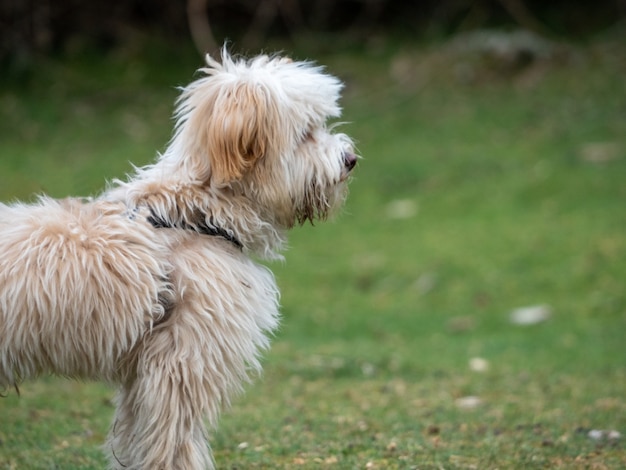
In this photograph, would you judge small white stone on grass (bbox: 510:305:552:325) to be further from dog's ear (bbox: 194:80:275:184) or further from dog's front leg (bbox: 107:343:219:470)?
dog's front leg (bbox: 107:343:219:470)

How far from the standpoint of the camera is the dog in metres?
4.37

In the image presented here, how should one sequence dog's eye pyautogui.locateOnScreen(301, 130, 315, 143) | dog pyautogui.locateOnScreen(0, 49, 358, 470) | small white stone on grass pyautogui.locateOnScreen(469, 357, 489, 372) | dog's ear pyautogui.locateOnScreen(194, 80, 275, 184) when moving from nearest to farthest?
dog pyautogui.locateOnScreen(0, 49, 358, 470) < dog's ear pyautogui.locateOnScreen(194, 80, 275, 184) < dog's eye pyautogui.locateOnScreen(301, 130, 315, 143) < small white stone on grass pyautogui.locateOnScreen(469, 357, 489, 372)

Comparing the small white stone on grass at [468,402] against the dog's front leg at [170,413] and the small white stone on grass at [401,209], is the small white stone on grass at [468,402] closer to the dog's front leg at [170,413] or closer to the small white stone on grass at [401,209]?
the dog's front leg at [170,413]

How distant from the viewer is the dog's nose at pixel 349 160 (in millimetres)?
4969

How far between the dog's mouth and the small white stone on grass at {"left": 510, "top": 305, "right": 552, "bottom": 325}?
640 cm

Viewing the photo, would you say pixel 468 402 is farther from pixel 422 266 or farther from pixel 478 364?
pixel 422 266

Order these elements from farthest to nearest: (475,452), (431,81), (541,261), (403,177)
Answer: (431,81) → (403,177) → (541,261) → (475,452)

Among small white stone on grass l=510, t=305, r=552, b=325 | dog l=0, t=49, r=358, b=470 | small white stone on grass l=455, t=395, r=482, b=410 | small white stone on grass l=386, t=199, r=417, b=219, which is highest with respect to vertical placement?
Result: small white stone on grass l=386, t=199, r=417, b=219

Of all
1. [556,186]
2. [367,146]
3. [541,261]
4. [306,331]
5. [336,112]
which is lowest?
[336,112]

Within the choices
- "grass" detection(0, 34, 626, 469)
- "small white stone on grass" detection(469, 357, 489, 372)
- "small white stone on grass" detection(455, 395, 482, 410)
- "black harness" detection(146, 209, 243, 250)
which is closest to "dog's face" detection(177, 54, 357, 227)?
"black harness" detection(146, 209, 243, 250)

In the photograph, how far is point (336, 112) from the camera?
5035 millimetres

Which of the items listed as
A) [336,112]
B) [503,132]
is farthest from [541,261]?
[336,112]

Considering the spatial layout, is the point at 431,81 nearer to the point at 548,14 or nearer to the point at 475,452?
the point at 548,14

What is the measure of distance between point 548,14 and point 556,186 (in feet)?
20.7
